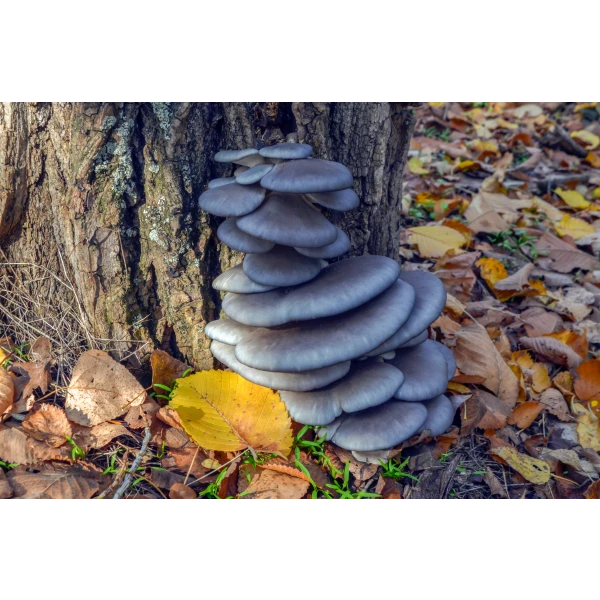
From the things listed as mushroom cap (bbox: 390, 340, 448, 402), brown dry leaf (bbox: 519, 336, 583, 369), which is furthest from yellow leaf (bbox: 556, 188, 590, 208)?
mushroom cap (bbox: 390, 340, 448, 402)

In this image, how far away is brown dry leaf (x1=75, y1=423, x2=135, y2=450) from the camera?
8.68ft

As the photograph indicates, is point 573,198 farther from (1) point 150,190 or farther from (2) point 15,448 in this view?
(2) point 15,448

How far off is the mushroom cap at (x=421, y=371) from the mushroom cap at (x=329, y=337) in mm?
138

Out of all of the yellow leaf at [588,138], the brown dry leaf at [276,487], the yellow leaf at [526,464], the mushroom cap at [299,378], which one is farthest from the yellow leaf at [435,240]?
the yellow leaf at [588,138]

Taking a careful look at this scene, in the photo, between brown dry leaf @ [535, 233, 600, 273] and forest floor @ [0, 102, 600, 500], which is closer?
forest floor @ [0, 102, 600, 500]

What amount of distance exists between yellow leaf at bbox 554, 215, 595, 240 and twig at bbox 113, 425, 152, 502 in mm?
Result: 4304

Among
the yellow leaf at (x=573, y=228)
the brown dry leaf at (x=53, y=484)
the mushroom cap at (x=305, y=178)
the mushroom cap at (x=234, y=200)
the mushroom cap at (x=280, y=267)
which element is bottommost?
the brown dry leaf at (x=53, y=484)

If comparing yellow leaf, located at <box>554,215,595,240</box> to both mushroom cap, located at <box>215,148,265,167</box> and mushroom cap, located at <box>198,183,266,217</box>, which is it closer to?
mushroom cap, located at <box>215,148,265,167</box>

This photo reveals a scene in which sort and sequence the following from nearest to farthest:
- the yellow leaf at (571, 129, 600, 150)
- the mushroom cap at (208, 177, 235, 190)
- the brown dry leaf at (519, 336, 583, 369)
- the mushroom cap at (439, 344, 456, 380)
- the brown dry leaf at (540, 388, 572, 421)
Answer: the mushroom cap at (208, 177, 235, 190) < the mushroom cap at (439, 344, 456, 380) < the brown dry leaf at (540, 388, 572, 421) < the brown dry leaf at (519, 336, 583, 369) < the yellow leaf at (571, 129, 600, 150)

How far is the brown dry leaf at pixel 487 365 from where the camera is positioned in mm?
3064

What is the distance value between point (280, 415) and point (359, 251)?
1035 mm

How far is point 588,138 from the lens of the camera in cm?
755

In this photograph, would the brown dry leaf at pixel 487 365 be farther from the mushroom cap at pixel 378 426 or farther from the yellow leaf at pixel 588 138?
the yellow leaf at pixel 588 138

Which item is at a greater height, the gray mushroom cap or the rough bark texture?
the rough bark texture
